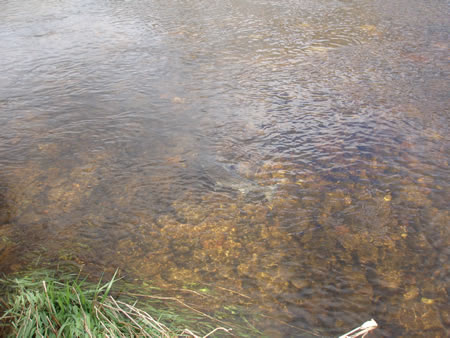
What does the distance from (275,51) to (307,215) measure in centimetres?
357

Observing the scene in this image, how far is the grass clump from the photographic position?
6.22ft

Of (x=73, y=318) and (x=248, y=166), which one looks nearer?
(x=73, y=318)

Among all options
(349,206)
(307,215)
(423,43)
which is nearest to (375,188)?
(349,206)

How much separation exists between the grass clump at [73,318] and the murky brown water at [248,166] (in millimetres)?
523

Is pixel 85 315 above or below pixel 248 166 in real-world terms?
above

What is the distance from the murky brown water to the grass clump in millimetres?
523

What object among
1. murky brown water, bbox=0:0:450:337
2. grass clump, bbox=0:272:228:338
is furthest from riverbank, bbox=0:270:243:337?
murky brown water, bbox=0:0:450:337

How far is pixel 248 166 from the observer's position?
12.2 feet

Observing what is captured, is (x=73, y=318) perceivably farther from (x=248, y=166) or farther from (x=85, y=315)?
(x=248, y=166)

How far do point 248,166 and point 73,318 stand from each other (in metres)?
2.12

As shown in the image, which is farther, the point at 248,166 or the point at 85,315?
the point at 248,166

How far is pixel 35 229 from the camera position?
3.03 m

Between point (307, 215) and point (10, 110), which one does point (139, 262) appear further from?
point (10, 110)

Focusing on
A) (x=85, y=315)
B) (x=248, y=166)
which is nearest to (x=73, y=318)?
(x=85, y=315)
